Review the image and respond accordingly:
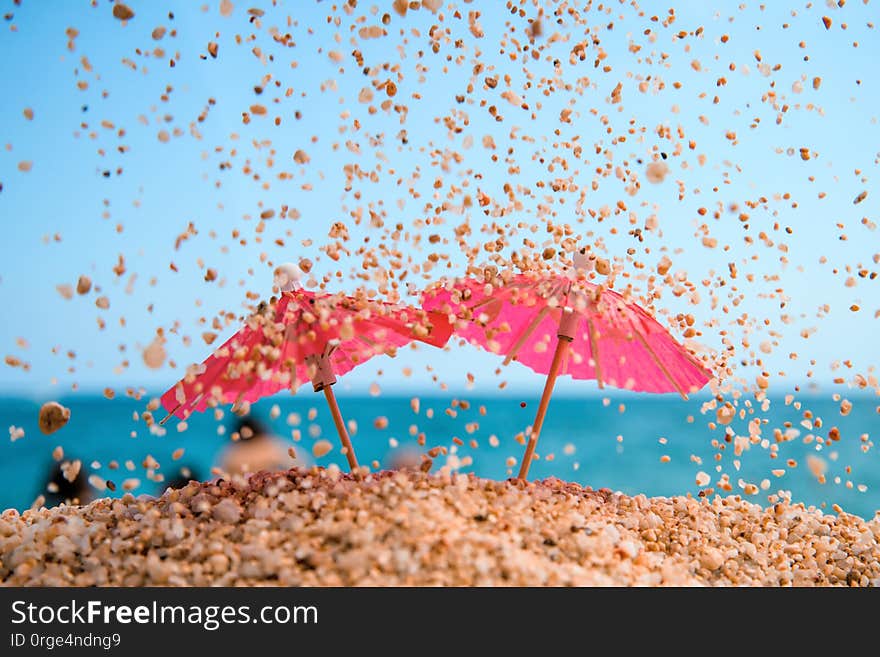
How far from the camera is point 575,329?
2.17 metres

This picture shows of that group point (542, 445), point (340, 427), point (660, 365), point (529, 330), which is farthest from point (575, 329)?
point (542, 445)

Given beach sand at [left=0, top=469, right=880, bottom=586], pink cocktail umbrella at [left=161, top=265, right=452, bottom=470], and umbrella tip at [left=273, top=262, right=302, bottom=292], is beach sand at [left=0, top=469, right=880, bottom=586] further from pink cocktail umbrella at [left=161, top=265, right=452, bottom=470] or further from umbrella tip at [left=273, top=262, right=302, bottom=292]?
umbrella tip at [left=273, top=262, right=302, bottom=292]

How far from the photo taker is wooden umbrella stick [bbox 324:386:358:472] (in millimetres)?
2047

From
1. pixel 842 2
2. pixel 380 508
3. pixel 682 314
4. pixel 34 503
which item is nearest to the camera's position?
pixel 380 508

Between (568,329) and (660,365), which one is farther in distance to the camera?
(660,365)

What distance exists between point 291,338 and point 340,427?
309 mm

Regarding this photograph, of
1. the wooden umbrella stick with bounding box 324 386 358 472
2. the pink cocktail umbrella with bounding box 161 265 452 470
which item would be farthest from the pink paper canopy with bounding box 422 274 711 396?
the wooden umbrella stick with bounding box 324 386 358 472

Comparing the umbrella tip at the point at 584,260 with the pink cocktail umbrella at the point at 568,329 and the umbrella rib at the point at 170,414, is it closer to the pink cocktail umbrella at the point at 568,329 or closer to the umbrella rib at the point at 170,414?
the pink cocktail umbrella at the point at 568,329

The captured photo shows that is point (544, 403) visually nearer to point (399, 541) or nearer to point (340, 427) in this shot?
point (340, 427)

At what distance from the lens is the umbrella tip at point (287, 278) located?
209 cm
